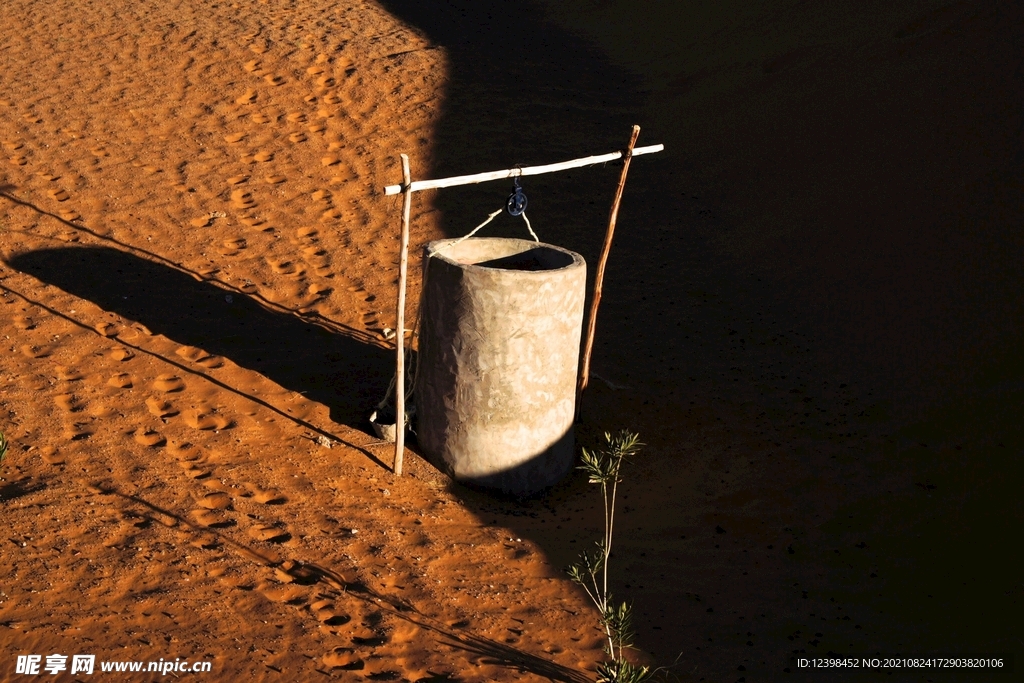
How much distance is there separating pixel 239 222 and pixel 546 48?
16.3 ft

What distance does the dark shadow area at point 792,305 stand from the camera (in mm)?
3893

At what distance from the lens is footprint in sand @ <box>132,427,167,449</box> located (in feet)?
14.2

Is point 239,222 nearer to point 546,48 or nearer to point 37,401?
point 37,401

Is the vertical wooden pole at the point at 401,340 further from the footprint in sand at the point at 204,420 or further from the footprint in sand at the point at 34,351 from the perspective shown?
the footprint in sand at the point at 34,351

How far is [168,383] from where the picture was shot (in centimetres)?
486

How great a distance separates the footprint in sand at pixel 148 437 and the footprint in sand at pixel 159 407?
6.4 inches

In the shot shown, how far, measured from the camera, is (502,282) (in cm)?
412

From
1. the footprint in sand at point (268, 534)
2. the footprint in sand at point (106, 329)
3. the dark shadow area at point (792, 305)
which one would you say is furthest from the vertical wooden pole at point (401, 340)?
the footprint in sand at point (106, 329)

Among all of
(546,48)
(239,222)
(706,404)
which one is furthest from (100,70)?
(706,404)

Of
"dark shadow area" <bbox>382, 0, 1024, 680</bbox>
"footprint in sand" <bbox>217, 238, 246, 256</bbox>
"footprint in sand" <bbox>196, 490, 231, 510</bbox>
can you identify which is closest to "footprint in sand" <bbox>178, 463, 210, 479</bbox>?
"footprint in sand" <bbox>196, 490, 231, 510</bbox>

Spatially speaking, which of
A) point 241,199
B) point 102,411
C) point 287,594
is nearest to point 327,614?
point 287,594

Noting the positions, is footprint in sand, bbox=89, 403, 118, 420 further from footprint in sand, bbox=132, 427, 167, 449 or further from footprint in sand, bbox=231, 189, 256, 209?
footprint in sand, bbox=231, 189, 256, 209

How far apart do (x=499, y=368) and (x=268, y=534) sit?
4.09 feet

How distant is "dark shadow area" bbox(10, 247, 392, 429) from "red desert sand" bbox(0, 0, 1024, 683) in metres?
0.03
